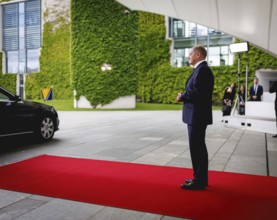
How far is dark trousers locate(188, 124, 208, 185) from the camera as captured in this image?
393cm

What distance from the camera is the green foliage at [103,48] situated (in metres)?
22.0

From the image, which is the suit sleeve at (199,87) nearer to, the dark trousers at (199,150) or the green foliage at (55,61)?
the dark trousers at (199,150)

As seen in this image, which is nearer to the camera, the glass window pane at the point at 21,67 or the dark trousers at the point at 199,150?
the dark trousers at the point at 199,150

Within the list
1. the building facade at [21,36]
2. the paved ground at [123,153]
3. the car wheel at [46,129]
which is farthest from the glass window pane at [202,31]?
the car wheel at [46,129]

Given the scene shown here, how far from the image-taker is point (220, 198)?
3.69 m

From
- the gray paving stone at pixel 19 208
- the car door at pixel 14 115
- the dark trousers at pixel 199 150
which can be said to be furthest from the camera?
the car door at pixel 14 115

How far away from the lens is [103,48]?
2198cm

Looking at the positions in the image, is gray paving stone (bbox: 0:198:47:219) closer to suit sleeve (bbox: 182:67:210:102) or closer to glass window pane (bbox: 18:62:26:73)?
suit sleeve (bbox: 182:67:210:102)

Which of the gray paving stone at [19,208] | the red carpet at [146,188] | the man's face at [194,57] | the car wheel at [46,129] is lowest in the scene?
the gray paving stone at [19,208]

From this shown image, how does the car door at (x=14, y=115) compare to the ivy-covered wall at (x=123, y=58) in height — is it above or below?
below

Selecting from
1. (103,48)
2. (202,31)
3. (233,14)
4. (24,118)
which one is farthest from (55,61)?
(24,118)

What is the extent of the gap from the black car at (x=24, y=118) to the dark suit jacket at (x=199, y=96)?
15.1 ft

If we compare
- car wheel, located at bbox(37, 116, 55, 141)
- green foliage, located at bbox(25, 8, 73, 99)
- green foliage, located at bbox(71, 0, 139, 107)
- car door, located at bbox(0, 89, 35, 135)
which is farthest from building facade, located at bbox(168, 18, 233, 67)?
car door, located at bbox(0, 89, 35, 135)

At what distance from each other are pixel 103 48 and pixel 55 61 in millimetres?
10117
